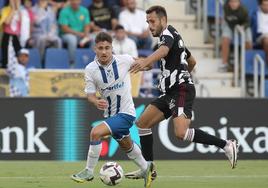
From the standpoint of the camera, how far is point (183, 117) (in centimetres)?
1098

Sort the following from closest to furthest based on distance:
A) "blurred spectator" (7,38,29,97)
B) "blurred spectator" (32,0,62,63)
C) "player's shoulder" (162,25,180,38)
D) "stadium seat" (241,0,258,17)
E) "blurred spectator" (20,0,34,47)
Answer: "player's shoulder" (162,25,180,38)
"blurred spectator" (7,38,29,97)
"blurred spectator" (20,0,34,47)
"blurred spectator" (32,0,62,63)
"stadium seat" (241,0,258,17)

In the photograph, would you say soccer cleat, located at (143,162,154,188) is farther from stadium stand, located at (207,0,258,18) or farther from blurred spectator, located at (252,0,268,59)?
stadium stand, located at (207,0,258,18)

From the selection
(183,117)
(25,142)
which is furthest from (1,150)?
(183,117)

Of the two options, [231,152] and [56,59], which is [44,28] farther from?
[231,152]

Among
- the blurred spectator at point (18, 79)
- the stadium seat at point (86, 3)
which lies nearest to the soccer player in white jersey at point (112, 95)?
the blurred spectator at point (18, 79)

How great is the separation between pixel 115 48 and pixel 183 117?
22.1ft

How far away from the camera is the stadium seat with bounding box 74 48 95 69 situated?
58.3 ft

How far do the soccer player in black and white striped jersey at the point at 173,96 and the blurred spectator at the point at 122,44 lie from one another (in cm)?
621

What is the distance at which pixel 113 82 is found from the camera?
10.7 meters

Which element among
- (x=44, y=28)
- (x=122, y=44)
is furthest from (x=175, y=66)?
(x=44, y=28)

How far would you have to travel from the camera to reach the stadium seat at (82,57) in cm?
1777

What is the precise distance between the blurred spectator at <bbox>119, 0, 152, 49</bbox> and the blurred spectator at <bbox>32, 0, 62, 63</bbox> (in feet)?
4.88

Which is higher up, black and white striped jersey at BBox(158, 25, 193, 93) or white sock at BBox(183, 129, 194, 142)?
black and white striped jersey at BBox(158, 25, 193, 93)

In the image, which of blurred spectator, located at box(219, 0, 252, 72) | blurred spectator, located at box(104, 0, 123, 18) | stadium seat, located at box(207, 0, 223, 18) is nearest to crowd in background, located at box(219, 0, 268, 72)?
blurred spectator, located at box(219, 0, 252, 72)
